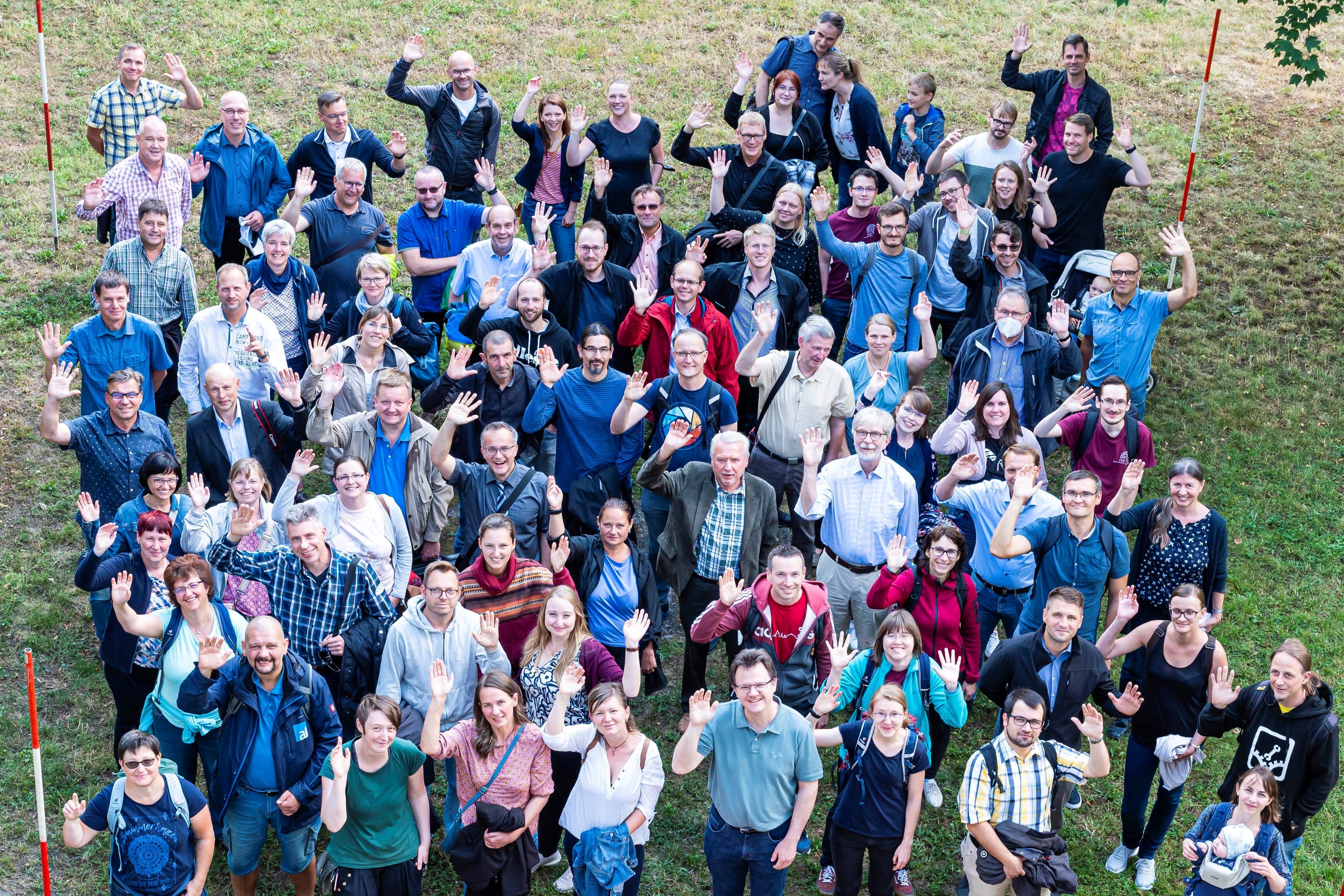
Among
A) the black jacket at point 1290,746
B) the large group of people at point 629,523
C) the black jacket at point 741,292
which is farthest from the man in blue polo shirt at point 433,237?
the black jacket at point 1290,746

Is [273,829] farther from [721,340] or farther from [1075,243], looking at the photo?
[1075,243]

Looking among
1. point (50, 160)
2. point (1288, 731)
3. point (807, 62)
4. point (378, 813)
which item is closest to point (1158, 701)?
point (1288, 731)

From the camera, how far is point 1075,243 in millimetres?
13391

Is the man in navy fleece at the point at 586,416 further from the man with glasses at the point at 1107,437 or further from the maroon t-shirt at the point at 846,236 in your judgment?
the man with glasses at the point at 1107,437

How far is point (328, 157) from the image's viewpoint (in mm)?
13516

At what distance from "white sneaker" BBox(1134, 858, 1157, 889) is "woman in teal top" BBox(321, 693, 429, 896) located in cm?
441

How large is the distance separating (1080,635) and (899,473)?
1586 mm

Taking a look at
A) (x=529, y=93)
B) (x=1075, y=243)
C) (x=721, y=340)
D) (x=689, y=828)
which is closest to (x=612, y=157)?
(x=529, y=93)

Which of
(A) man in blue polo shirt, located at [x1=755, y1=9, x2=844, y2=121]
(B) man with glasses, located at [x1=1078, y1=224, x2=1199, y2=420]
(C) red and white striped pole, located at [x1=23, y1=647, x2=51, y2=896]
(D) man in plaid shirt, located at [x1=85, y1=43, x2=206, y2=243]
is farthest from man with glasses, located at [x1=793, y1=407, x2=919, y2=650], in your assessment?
(D) man in plaid shirt, located at [x1=85, y1=43, x2=206, y2=243]

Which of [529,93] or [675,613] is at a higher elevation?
[529,93]

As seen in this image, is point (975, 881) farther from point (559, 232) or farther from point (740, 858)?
point (559, 232)

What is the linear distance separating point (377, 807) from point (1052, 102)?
1008cm

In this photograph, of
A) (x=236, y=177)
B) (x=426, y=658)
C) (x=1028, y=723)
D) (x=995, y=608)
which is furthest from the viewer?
(x=236, y=177)

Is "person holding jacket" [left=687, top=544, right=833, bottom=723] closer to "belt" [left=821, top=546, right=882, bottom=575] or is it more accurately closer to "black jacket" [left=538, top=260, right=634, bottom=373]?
"belt" [left=821, top=546, right=882, bottom=575]
